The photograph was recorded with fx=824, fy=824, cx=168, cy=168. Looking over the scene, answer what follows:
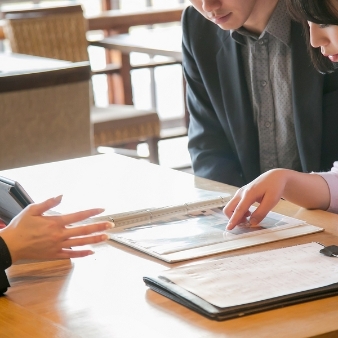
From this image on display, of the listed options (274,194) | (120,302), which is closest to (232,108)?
(274,194)

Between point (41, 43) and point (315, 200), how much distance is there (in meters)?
2.94

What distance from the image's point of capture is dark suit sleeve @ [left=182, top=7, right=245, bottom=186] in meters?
2.12

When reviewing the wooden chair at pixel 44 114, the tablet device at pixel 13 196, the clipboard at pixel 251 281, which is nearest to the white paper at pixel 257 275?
the clipboard at pixel 251 281

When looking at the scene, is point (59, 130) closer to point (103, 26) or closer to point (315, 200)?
point (315, 200)

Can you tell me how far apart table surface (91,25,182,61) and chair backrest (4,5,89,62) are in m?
0.18

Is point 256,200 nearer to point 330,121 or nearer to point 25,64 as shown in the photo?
point 330,121

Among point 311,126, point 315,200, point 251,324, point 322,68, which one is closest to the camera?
point 251,324

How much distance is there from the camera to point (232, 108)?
2105mm

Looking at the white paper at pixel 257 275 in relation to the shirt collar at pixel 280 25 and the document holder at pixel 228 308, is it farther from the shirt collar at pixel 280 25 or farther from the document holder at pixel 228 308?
the shirt collar at pixel 280 25

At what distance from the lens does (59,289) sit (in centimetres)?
121

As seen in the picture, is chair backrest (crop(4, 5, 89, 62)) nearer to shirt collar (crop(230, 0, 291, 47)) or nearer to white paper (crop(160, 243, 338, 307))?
shirt collar (crop(230, 0, 291, 47))

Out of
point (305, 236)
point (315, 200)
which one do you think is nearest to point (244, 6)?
point (315, 200)

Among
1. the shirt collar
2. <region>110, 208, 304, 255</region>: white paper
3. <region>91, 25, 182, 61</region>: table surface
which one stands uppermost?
the shirt collar

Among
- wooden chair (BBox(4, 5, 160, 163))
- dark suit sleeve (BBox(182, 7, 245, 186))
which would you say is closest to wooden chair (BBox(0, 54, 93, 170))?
dark suit sleeve (BBox(182, 7, 245, 186))
